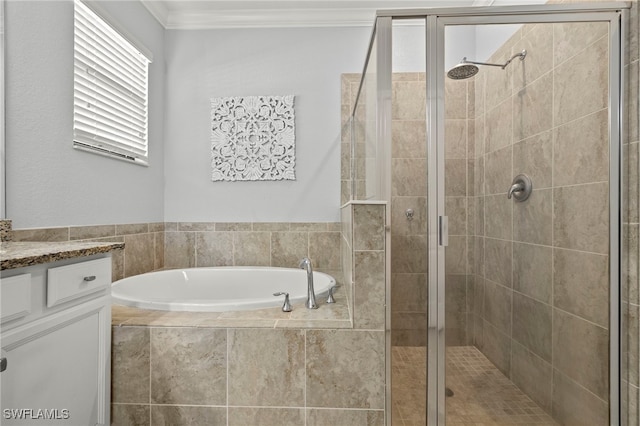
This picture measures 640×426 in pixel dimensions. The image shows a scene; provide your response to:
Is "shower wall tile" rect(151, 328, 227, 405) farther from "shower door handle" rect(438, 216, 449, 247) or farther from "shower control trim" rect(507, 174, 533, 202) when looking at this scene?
"shower control trim" rect(507, 174, 533, 202)

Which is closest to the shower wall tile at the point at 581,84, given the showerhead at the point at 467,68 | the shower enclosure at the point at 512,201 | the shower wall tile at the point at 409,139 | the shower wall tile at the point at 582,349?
the shower enclosure at the point at 512,201

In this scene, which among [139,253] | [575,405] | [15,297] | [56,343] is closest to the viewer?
[15,297]

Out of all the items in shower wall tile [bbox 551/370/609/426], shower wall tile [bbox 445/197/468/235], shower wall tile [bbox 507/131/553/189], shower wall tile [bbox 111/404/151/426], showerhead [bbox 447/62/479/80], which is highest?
showerhead [bbox 447/62/479/80]

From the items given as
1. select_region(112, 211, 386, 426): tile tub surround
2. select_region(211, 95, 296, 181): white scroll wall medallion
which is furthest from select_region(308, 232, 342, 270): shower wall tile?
select_region(112, 211, 386, 426): tile tub surround

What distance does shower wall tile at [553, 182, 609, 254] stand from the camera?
1255 millimetres

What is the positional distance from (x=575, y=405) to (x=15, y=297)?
191 centimetres

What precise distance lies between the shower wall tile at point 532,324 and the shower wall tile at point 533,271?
0.03 metres

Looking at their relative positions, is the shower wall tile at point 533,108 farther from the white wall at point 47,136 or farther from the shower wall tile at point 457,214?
the white wall at point 47,136

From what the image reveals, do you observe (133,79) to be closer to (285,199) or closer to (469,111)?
(285,199)

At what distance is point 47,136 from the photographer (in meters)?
1.54

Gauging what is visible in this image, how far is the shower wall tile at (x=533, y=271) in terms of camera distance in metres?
1.26

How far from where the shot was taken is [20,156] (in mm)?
1414

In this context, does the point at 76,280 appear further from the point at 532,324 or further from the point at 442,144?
the point at 532,324

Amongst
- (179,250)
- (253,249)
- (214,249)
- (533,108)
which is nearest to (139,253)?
(179,250)
